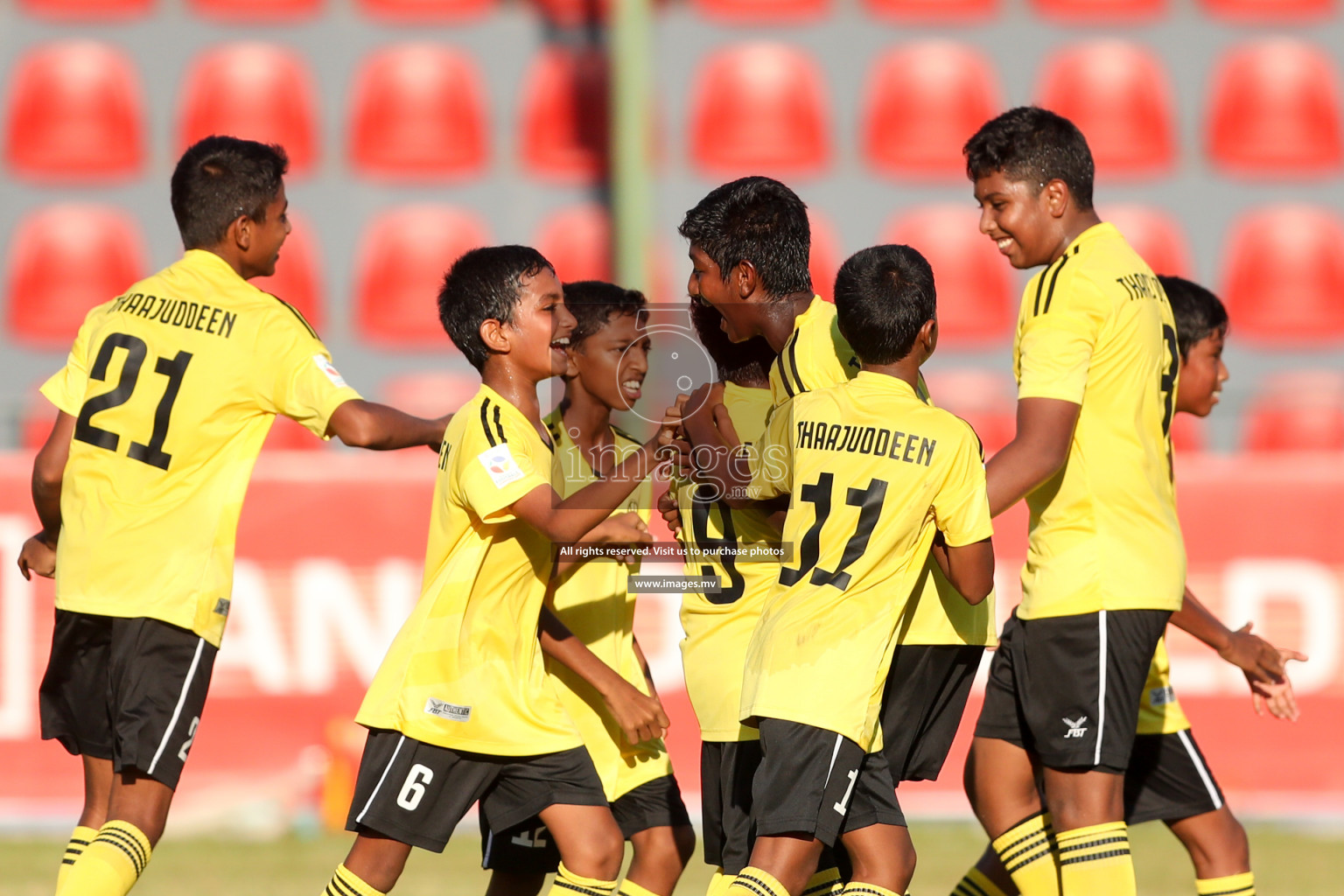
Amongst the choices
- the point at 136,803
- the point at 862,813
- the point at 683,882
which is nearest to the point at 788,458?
the point at 862,813

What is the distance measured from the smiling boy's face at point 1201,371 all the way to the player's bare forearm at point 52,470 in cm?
327

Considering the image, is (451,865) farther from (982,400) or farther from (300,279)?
(300,279)

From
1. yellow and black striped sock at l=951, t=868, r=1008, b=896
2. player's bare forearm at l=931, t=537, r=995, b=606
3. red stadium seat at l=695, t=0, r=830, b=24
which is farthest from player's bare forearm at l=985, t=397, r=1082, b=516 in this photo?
red stadium seat at l=695, t=0, r=830, b=24

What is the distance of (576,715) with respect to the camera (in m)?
4.28

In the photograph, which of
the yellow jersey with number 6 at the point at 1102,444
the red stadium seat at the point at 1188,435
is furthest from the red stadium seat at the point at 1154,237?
the yellow jersey with number 6 at the point at 1102,444

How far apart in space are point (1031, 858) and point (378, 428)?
2.10 m

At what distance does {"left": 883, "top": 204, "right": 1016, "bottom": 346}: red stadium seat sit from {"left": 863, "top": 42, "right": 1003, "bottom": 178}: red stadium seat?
18.8 inches

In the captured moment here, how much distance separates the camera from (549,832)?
13.6 feet

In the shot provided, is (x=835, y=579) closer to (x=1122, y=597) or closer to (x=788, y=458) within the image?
(x=788, y=458)

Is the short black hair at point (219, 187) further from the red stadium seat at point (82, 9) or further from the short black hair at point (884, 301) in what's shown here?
the red stadium seat at point (82, 9)

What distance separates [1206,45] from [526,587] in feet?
30.0

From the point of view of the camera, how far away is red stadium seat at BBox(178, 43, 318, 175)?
10.8 metres

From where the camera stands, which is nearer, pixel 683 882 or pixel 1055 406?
pixel 1055 406

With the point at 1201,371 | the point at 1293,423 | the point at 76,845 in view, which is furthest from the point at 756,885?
the point at 1293,423
